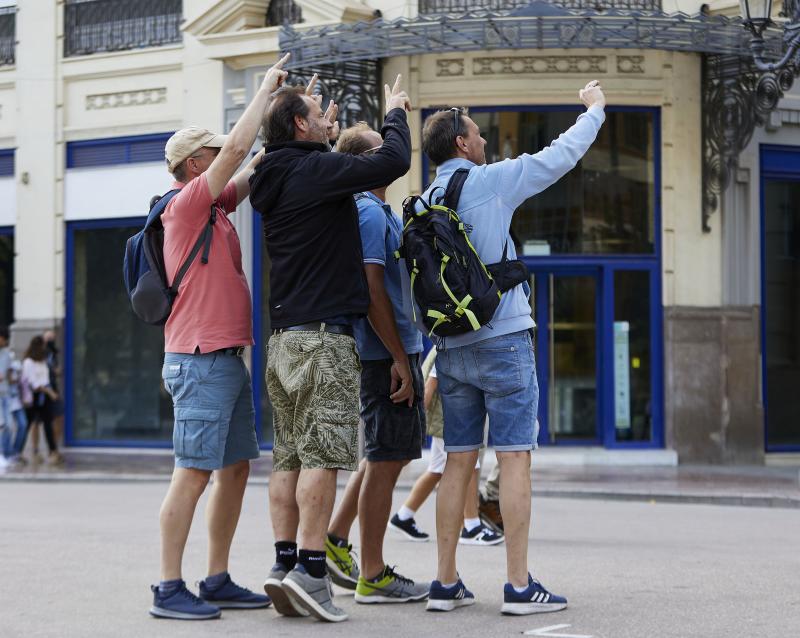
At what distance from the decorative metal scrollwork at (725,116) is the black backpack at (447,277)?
38.9ft

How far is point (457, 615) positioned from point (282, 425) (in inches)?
42.7

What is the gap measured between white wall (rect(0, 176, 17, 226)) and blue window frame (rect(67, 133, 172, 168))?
3.42ft

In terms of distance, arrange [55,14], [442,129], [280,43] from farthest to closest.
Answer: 1. [55,14]
2. [280,43]
3. [442,129]

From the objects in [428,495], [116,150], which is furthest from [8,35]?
[428,495]

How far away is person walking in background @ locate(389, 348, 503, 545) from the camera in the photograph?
922 centimetres

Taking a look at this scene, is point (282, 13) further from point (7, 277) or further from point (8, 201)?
point (7, 277)

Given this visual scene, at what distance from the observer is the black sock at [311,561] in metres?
5.87

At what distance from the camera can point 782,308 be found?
1847 centimetres

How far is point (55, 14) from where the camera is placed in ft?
68.6

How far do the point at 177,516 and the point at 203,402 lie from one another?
0.48m

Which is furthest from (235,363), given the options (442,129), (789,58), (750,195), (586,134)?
(750,195)

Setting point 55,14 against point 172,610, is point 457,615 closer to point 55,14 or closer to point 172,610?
point 172,610

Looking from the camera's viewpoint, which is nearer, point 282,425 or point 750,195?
point 282,425

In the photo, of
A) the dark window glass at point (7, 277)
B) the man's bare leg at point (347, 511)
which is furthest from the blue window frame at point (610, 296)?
the man's bare leg at point (347, 511)
